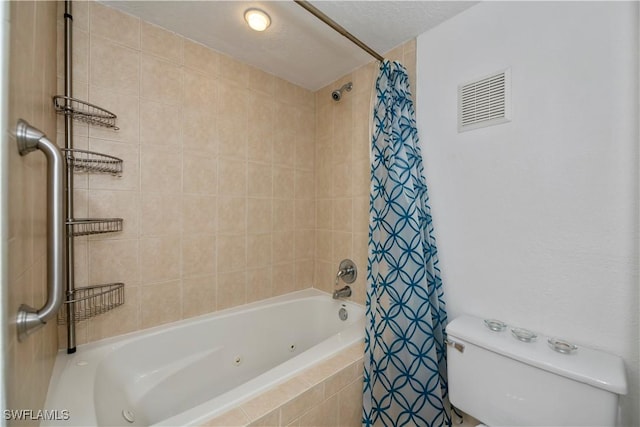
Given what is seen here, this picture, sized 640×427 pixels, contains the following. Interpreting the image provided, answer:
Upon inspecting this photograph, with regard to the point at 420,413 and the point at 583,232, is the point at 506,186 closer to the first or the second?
the point at 583,232

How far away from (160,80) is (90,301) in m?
1.18

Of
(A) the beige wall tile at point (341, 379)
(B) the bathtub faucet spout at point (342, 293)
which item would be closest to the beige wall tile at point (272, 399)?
(A) the beige wall tile at point (341, 379)

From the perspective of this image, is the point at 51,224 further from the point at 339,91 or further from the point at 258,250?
the point at 339,91

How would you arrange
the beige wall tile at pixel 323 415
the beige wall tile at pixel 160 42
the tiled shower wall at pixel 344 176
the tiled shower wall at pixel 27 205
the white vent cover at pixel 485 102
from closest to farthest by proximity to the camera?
the tiled shower wall at pixel 27 205, the beige wall tile at pixel 323 415, the white vent cover at pixel 485 102, the beige wall tile at pixel 160 42, the tiled shower wall at pixel 344 176

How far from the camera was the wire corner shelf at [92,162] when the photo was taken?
107cm

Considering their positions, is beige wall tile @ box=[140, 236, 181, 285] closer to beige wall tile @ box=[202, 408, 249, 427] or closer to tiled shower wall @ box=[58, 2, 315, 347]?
tiled shower wall @ box=[58, 2, 315, 347]

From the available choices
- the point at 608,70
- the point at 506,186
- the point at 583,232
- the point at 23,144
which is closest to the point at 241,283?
the point at 23,144

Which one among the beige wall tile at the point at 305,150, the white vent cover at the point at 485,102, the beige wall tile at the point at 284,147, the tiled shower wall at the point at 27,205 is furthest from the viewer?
the beige wall tile at the point at 305,150

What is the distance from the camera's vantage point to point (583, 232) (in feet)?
2.82

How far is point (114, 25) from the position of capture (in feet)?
3.98

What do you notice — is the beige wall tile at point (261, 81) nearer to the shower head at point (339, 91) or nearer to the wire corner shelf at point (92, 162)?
the shower head at point (339, 91)

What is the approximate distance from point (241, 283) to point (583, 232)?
170cm

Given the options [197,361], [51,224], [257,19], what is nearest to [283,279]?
[197,361]

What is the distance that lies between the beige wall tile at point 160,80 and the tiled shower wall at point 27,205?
0.42m
